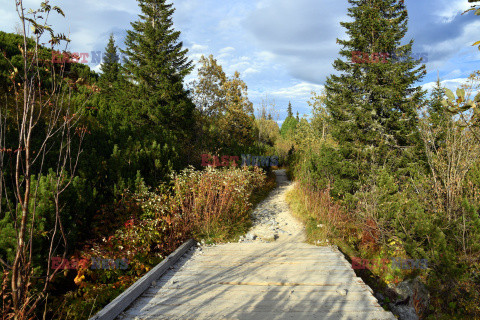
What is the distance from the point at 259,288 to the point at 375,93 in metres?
8.28

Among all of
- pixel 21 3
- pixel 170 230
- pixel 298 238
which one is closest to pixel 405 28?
pixel 298 238

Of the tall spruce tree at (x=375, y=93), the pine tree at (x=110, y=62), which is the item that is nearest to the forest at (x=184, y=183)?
the tall spruce tree at (x=375, y=93)

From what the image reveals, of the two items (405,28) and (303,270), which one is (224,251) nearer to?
(303,270)

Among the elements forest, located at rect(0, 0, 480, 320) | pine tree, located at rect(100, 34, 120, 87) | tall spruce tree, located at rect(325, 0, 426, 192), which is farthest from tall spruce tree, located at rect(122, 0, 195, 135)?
pine tree, located at rect(100, 34, 120, 87)

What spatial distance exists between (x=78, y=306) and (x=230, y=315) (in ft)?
5.99

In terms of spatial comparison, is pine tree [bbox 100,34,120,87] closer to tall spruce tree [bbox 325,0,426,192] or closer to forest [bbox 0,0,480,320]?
forest [bbox 0,0,480,320]

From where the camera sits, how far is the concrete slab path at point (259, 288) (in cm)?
278

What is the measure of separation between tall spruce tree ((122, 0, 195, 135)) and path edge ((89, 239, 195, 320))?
865cm

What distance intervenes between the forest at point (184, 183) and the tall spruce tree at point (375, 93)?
54 millimetres

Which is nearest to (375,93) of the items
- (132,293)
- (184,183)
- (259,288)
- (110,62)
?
(184,183)

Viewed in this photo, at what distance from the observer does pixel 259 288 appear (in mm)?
3326

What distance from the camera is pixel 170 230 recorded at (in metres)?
4.98

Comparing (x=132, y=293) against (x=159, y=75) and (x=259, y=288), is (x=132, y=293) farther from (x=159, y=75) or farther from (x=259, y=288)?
(x=159, y=75)

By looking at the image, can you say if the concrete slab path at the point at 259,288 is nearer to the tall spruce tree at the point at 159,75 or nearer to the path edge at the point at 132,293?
the path edge at the point at 132,293
